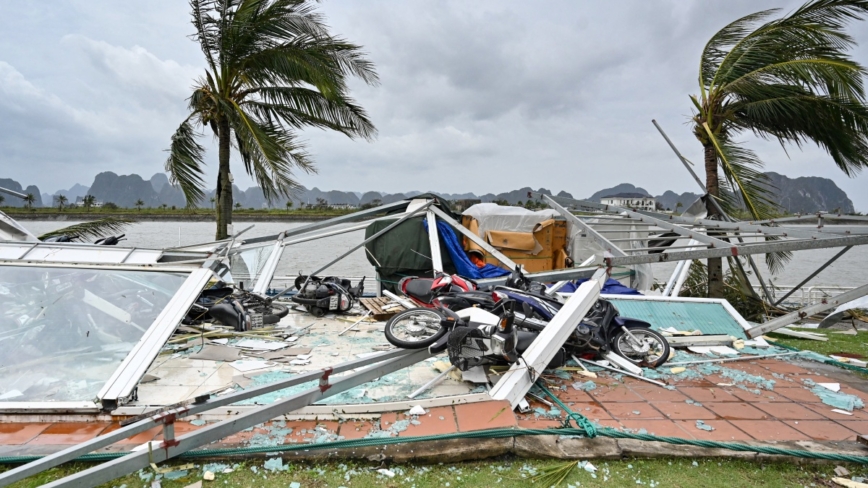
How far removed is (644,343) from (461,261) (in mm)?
4350

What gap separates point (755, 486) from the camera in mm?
2725

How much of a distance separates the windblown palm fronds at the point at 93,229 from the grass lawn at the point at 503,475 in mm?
6521

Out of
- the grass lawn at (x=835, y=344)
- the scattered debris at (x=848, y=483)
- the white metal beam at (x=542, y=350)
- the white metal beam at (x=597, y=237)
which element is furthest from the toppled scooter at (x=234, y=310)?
the grass lawn at (x=835, y=344)

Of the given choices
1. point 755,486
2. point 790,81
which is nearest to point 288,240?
point 755,486

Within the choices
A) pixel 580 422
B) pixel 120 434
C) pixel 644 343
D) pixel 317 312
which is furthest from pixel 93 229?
pixel 644 343

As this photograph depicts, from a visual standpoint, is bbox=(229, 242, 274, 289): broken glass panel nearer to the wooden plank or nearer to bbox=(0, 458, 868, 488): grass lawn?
bbox=(0, 458, 868, 488): grass lawn

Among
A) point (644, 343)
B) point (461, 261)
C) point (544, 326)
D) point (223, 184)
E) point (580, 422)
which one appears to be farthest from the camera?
point (223, 184)

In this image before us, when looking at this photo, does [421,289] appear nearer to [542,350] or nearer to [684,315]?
[542,350]

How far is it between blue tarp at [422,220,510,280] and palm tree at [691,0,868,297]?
13.9ft

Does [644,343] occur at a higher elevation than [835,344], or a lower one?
higher

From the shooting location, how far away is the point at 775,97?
8.40 meters

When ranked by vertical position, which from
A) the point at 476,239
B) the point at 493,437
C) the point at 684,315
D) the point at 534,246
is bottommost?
the point at 493,437

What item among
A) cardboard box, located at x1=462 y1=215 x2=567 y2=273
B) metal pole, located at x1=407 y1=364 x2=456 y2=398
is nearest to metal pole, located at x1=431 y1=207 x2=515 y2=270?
cardboard box, located at x1=462 y1=215 x2=567 y2=273

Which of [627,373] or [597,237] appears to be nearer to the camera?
[627,373]
